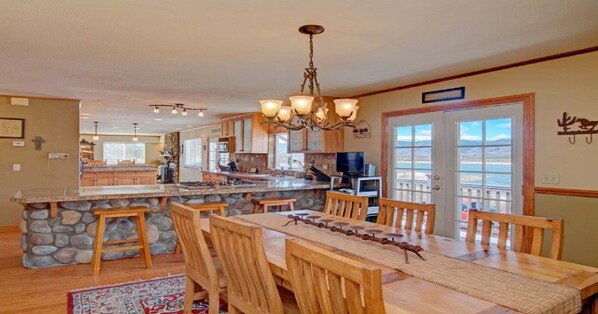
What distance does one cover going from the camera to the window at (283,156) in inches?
289

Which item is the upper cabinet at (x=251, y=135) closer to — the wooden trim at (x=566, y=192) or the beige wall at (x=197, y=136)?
the beige wall at (x=197, y=136)

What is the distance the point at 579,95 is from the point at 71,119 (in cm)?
674

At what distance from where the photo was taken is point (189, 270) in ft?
8.50

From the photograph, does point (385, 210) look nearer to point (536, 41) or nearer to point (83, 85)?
point (536, 41)

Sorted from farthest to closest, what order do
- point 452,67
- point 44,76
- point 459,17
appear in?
point 44,76 → point 452,67 → point 459,17

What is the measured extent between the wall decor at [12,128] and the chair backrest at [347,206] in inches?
204

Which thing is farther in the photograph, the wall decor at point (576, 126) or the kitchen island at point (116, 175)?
the kitchen island at point (116, 175)

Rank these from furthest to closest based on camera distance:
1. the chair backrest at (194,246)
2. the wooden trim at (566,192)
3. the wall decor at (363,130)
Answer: the wall decor at (363,130), the wooden trim at (566,192), the chair backrest at (194,246)

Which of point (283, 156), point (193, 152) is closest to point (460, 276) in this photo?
point (283, 156)

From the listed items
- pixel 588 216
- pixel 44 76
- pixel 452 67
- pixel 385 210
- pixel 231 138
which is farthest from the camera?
pixel 231 138

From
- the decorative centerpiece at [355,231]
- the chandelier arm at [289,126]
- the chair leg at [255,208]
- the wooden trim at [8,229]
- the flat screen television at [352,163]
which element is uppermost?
the chandelier arm at [289,126]

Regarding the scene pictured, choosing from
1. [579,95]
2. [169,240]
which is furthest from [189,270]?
[579,95]

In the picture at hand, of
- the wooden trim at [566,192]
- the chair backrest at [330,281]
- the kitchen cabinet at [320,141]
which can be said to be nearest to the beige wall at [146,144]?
the kitchen cabinet at [320,141]

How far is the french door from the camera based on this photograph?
3973 millimetres
